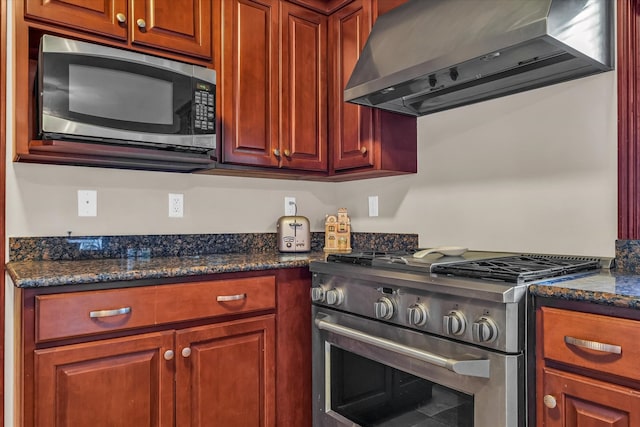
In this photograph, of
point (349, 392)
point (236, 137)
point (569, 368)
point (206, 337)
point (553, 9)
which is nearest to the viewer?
point (569, 368)

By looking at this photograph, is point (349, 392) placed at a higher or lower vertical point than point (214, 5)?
lower

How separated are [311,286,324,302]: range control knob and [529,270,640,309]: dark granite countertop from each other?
0.85m

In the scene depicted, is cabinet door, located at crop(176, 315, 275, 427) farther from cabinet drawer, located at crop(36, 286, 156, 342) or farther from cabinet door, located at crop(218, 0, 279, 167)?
cabinet door, located at crop(218, 0, 279, 167)

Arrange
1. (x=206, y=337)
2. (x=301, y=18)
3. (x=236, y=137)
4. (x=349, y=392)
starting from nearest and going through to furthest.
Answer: (x=206, y=337)
(x=349, y=392)
(x=236, y=137)
(x=301, y=18)

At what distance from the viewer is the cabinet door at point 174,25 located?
180cm

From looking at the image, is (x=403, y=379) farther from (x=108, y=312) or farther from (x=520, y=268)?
(x=108, y=312)

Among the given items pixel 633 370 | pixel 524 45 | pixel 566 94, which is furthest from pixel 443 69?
pixel 633 370

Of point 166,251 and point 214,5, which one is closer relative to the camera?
point 214,5

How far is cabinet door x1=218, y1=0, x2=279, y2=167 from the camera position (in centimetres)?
203

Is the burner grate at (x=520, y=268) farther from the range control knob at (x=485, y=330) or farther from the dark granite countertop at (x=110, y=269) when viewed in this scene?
the dark granite countertop at (x=110, y=269)

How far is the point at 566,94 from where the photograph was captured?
67.1 inches

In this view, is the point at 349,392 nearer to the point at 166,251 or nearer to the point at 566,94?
the point at 166,251

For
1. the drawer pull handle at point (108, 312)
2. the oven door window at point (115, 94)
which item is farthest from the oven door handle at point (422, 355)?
the oven door window at point (115, 94)

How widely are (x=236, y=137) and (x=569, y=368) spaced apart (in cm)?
157
